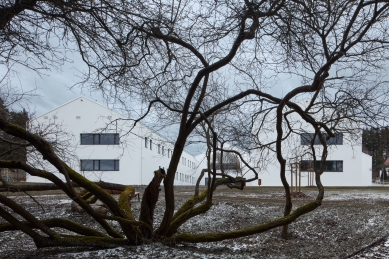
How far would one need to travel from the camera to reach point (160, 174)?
7219 mm

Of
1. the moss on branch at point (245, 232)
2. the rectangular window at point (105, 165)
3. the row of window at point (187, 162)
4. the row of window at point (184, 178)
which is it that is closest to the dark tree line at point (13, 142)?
the moss on branch at point (245, 232)

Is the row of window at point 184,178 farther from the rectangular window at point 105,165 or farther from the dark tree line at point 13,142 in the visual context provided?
the dark tree line at point 13,142

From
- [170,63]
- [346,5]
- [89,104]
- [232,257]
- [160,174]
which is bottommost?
[232,257]

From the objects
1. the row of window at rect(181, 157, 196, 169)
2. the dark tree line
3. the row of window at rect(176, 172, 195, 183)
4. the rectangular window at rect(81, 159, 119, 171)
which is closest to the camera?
the dark tree line

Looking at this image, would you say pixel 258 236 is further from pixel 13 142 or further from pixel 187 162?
pixel 187 162

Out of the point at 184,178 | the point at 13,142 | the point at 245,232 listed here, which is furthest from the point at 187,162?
the point at 13,142

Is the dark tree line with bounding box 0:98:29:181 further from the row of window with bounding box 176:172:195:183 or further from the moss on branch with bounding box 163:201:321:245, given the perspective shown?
the row of window with bounding box 176:172:195:183

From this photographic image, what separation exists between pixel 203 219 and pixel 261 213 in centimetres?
200

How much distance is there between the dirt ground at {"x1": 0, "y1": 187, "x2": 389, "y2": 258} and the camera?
7277 millimetres

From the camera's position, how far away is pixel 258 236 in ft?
31.5

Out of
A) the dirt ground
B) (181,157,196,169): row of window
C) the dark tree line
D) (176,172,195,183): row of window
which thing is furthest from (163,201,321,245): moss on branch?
(181,157,196,169): row of window

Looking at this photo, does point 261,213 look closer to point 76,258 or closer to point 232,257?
point 232,257

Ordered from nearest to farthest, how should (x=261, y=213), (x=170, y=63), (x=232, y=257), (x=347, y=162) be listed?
(x=232, y=257) → (x=170, y=63) → (x=261, y=213) → (x=347, y=162)

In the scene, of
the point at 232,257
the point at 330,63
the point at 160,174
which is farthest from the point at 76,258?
the point at 330,63
